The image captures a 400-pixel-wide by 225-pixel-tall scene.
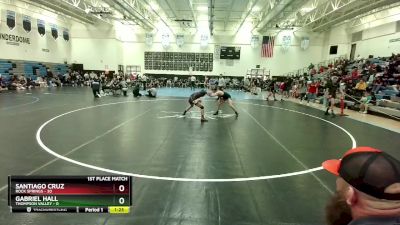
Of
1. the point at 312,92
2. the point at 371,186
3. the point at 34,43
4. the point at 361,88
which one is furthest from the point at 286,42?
the point at 371,186

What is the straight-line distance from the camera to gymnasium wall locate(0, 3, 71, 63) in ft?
73.4

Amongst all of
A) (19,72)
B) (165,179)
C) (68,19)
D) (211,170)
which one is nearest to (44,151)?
(165,179)

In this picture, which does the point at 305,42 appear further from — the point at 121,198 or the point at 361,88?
the point at 121,198

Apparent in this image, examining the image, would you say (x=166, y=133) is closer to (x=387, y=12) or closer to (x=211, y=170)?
(x=211, y=170)

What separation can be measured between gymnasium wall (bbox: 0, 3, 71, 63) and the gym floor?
44.1ft

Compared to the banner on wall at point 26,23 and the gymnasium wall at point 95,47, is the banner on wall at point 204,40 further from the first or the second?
the banner on wall at point 26,23

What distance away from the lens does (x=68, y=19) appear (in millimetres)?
31703

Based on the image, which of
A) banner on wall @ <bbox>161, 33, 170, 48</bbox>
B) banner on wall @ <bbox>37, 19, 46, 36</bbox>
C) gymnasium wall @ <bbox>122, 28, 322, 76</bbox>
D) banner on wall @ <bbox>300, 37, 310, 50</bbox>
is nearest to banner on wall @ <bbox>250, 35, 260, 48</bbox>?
gymnasium wall @ <bbox>122, 28, 322, 76</bbox>

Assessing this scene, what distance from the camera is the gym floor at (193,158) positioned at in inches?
156

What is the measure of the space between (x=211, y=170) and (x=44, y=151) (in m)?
3.61

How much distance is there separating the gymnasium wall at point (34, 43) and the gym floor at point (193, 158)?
1344cm

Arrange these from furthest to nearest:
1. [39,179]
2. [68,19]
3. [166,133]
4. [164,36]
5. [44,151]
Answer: [164,36], [68,19], [166,133], [44,151], [39,179]

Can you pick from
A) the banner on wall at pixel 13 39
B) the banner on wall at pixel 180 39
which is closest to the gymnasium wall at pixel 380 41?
the banner on wall at pixel 180 39
